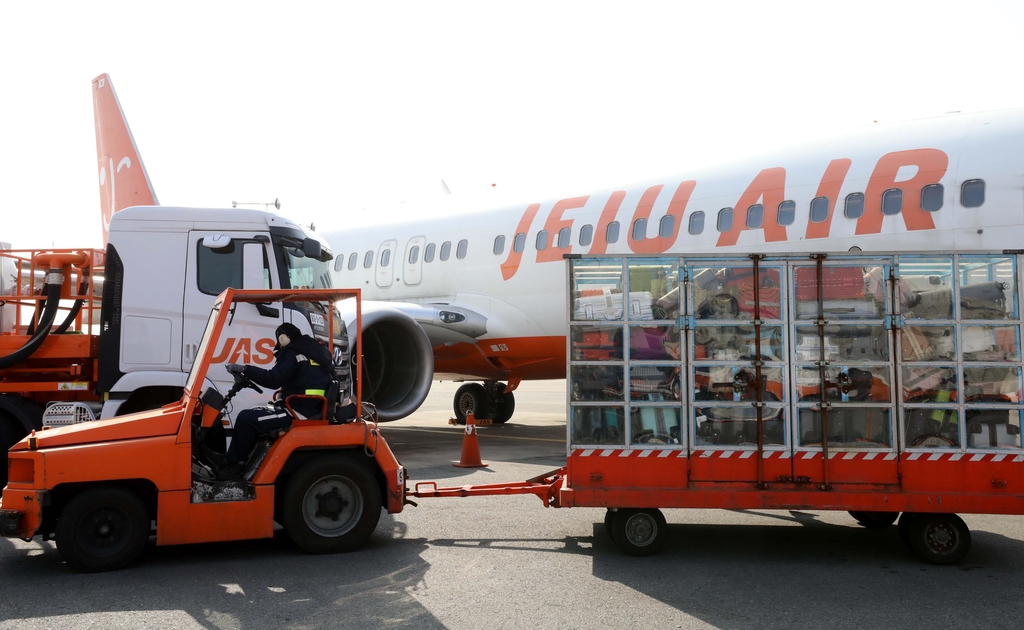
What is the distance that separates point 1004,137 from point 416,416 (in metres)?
14.7

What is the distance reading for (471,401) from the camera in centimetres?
1853

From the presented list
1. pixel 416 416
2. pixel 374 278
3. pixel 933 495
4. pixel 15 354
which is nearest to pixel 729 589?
pixel 933 495

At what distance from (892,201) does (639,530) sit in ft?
19.3

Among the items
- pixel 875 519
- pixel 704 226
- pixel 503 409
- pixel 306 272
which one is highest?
pixel 704 226

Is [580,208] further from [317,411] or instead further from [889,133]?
[317,411]

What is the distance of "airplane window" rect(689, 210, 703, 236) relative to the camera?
1199 centimetres

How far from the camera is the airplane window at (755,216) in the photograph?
11.4 m

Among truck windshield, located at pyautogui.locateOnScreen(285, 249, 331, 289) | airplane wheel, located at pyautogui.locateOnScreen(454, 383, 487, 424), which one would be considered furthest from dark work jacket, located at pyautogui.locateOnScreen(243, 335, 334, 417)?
airplane wheel, located at pyautogui.locateOnScreen(454, 383, 487, 424)

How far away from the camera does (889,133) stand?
10.8m

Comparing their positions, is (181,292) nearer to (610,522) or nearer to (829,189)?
(610,522)

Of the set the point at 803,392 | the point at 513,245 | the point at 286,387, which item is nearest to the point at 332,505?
the point at 286,387

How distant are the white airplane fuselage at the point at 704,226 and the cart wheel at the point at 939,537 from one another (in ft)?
7.20

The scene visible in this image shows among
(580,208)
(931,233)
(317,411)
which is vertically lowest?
(317,411)

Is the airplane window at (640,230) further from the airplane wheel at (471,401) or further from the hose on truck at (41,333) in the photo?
the hose on truck at (41,333)
